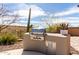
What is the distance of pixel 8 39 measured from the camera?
575cm

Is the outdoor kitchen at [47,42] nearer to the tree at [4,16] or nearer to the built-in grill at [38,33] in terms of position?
the built-in grill at [38,33]

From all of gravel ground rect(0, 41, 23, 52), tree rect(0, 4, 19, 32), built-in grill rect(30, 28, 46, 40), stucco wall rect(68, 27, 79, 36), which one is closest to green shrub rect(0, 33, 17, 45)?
gravel ground rect(0, 41, 23, 52)

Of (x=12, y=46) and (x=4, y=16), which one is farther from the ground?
(x=4, y=16)

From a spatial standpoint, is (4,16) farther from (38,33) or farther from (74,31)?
(74,31)

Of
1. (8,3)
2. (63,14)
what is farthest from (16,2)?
(63,14)

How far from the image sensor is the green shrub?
5.57m

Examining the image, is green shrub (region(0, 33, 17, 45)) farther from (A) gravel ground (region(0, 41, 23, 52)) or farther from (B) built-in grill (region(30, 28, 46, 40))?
(B) built-in grill (region(30, 28, 46, 40))

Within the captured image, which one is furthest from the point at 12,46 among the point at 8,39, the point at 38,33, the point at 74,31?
the point at 74,31

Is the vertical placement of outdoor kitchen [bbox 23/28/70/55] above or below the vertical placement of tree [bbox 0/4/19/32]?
below

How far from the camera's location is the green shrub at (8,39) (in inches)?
219

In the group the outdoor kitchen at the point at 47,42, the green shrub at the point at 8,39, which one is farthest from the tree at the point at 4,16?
the outdoor kitchen at the point at 47,42

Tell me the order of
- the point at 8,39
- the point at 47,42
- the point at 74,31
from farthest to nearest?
the point at 8,39 < the point at 47,42 < the point at 74,31

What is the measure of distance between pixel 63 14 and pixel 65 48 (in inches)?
26.7
